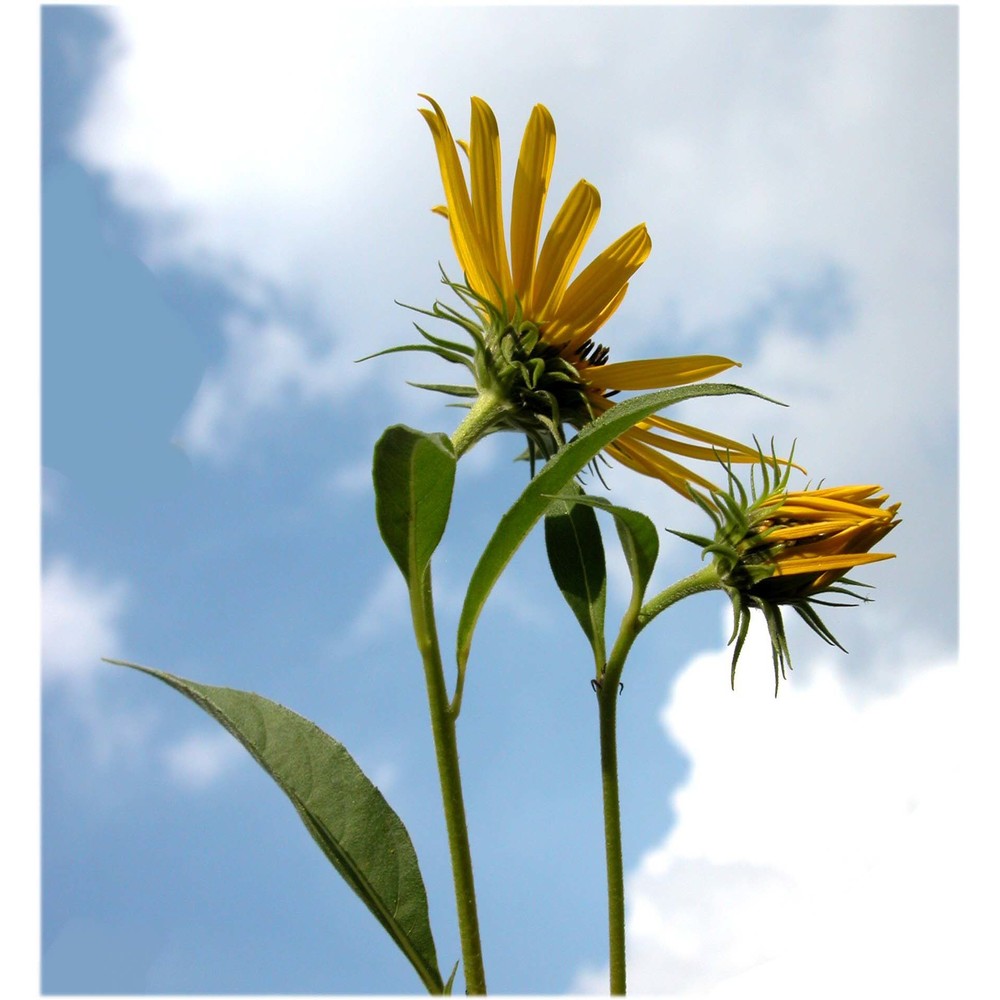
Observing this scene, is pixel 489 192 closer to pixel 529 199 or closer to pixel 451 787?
pixel 529 199

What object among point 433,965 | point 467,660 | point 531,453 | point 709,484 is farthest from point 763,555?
point 433,965

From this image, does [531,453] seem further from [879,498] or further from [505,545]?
[879,498]

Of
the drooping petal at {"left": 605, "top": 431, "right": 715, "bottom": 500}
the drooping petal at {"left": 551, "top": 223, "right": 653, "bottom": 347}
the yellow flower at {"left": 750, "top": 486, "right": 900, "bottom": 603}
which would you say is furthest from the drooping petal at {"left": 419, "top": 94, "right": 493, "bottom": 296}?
the yellow flower at {"left": 750, "top": 486, "right": 900, "bottom": 603}

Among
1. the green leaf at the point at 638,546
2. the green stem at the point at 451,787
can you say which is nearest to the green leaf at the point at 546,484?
the green stem at the point at 451,787

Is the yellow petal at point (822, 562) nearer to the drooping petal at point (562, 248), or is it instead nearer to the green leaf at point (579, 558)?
the green leaf at point (579, 558)

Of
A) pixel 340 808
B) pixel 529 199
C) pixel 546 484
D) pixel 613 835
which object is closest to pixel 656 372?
pixel 529 199

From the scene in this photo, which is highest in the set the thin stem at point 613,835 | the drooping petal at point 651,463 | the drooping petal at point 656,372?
the drooping petal at point 656,372
